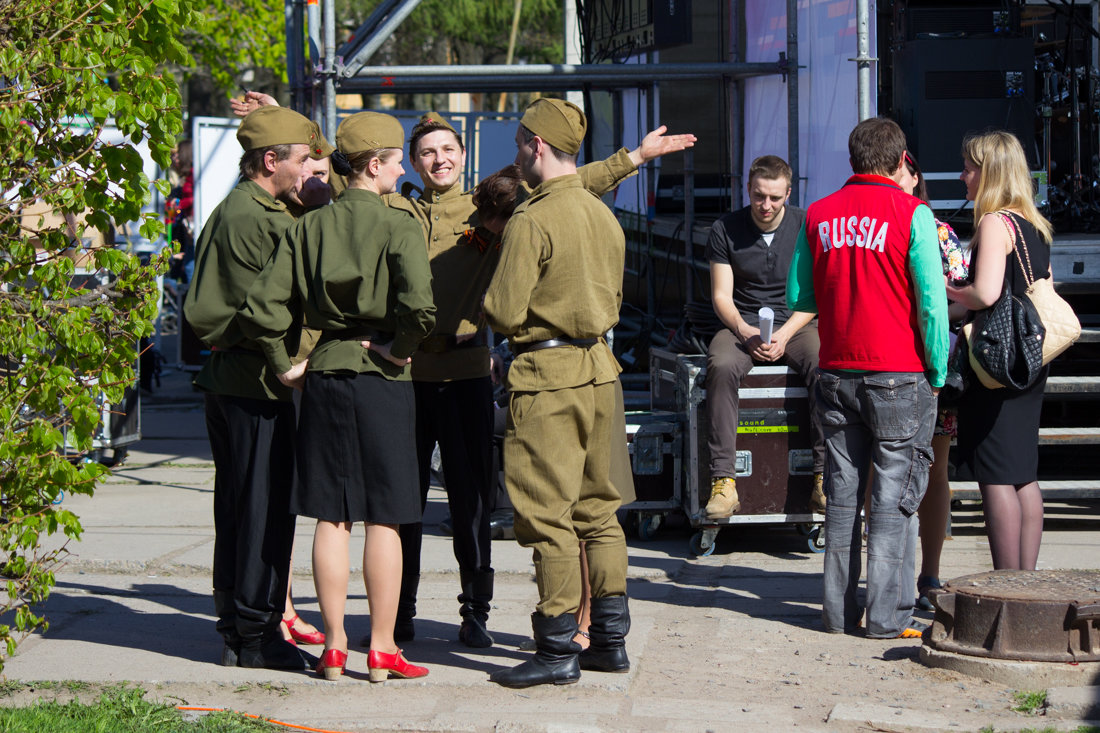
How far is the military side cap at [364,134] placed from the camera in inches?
172

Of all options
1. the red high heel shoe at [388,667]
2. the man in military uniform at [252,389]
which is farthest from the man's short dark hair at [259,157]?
the red high heel shoe at [388,667]

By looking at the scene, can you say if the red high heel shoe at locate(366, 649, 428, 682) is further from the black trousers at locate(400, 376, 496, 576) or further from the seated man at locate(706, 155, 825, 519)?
the seated man at locate(706, 155, 825, 519)

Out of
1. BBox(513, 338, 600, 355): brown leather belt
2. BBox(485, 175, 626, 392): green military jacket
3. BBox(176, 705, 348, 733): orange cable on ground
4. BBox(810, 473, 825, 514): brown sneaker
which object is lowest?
BBox(176, 705, 348, 733): orange cable on ground

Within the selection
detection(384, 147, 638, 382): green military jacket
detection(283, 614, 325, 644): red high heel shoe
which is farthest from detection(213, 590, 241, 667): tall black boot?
detection(384, 147, 638, 382): green military jacket

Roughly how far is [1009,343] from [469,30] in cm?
2540

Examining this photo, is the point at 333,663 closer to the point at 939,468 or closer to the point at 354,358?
the point at 354,358

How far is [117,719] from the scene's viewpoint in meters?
3.98

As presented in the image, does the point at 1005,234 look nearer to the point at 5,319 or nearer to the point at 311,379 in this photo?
the point at 311,379

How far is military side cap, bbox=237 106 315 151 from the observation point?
15.0 feet

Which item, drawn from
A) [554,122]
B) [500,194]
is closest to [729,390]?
[500,194]

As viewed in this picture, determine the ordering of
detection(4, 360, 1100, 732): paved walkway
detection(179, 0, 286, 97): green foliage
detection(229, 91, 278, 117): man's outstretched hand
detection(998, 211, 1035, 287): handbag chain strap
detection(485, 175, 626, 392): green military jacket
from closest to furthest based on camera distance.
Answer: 1. detection(4, 360, 1100, 732): paved walkway
2. detection(485, 175, 626, 392): green military jacket
3. detection(998, 211, 1035, 287): handbag chain strap
4. detection(229, 91, 278, 117): man's outstretched hand
5. detection(179, 0, 286, 97): green foliage

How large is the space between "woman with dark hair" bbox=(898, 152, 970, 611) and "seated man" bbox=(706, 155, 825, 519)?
92 cm

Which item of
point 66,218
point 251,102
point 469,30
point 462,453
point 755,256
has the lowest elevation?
point 462,453

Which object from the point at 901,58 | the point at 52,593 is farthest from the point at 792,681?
the point at 901,58
